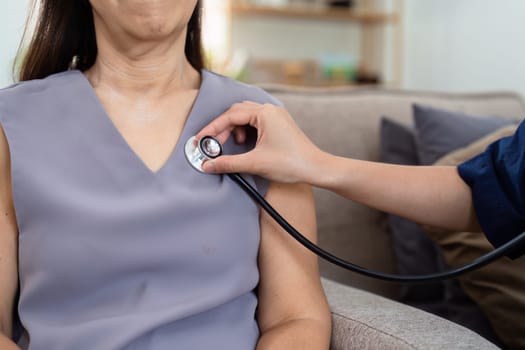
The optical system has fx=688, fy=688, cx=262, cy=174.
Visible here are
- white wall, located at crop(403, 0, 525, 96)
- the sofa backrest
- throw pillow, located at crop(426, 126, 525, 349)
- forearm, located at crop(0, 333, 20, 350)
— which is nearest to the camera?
forearm, located at crop(0, 333, 20, 350)

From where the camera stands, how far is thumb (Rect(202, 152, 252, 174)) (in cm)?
96

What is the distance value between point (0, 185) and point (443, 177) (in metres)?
0.64

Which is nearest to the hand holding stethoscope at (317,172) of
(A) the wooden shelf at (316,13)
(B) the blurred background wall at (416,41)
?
(B) the blurred background wall at (416,41)

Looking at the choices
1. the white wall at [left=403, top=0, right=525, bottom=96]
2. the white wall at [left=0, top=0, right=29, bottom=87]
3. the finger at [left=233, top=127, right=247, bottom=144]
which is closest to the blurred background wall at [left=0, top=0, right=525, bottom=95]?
the white wall at [left=403, top=0, right=525, bottom=96]

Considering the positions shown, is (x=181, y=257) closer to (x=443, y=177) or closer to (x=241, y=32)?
(x=443, y=177)

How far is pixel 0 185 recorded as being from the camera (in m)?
0.91

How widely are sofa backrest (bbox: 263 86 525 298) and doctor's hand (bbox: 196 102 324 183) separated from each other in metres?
0.51

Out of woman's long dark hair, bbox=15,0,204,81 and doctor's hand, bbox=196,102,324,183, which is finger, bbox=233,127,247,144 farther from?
woman's long dark hair, bbox=15,0,204,81

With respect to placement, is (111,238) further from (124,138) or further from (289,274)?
(289,274)

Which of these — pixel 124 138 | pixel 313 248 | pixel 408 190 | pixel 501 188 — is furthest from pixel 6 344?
pixel 501 188

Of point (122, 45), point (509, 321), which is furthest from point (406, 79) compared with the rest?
point (122, 45)

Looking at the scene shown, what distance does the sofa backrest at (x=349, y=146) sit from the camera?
1509mm

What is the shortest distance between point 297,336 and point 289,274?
11cm

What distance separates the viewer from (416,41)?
3.92 metres
